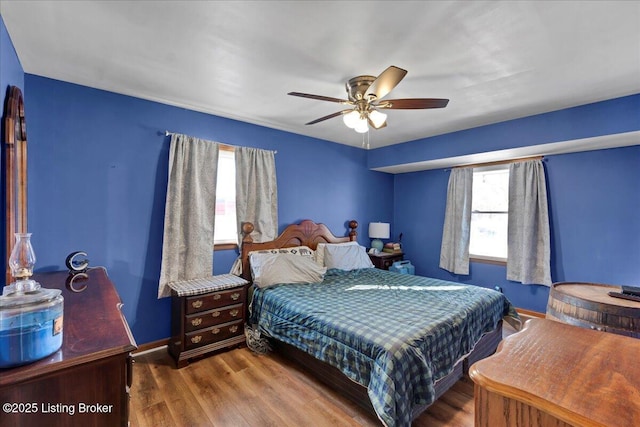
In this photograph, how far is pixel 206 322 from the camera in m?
2.70

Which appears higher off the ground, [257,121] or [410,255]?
[257,121]

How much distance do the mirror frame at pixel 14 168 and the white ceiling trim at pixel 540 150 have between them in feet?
13.5

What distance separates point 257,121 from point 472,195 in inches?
127

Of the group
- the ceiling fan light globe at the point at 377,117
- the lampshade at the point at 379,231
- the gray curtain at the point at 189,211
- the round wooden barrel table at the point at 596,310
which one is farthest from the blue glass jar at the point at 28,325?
the lampshade at the point at 379,231

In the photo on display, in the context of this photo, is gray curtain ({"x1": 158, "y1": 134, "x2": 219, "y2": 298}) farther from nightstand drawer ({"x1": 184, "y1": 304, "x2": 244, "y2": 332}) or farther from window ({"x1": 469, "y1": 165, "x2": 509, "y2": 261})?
window ({"x1": 469, "y1": 165, "x2": 509, "y2": 261})

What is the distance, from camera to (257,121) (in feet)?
11.3

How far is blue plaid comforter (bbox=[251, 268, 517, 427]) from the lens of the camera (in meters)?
1.71

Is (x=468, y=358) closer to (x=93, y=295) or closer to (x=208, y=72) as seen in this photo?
(x=93, y=295)

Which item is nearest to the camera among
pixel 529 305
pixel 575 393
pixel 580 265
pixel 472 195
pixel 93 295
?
pixel 575 393

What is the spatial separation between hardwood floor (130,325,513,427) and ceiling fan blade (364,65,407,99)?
7.34ft

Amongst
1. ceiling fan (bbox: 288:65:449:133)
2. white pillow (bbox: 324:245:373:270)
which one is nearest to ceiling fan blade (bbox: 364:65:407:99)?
ceiling fan (bbox: 288:65:449:133)

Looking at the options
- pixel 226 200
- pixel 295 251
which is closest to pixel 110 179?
pixel 226 200

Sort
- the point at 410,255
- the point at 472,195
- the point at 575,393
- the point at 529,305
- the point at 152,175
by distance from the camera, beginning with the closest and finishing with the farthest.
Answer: the point at 575,393 → the point at 152,175 → the point at 529,305 → the point at 472,195 → the point at 410,255

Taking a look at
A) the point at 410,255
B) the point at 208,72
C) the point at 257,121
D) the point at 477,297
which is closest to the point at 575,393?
the point at 477,297
